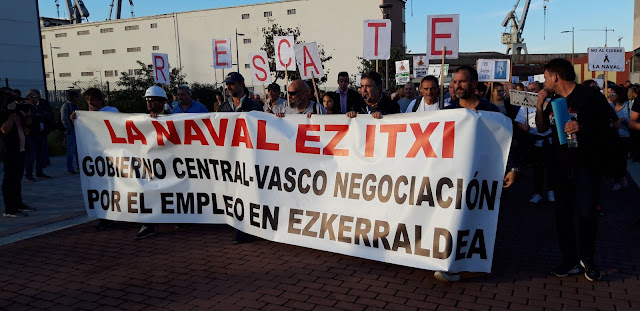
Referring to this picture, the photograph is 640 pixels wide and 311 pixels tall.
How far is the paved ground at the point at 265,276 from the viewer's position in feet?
13.1

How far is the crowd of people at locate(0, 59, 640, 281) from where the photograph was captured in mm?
4223

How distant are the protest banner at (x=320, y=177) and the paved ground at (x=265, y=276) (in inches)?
9.8

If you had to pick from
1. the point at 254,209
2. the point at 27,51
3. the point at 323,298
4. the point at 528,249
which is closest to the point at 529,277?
the point at 528,249

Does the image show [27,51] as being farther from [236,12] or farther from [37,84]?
[236,12]

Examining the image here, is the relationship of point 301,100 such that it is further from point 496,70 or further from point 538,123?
point 496,70

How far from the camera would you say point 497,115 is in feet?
→ 13.6

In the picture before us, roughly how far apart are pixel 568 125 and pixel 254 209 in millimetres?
3186

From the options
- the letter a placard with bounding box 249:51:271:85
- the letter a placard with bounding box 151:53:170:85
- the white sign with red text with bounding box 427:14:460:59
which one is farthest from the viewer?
the letter a placard with bounding box 151:53:170:85

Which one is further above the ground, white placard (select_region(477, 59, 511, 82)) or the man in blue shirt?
white placard (select_region(477, 59, 511, 82))

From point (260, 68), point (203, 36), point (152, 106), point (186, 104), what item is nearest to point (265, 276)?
point (152, 106)

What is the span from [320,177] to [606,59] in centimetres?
977

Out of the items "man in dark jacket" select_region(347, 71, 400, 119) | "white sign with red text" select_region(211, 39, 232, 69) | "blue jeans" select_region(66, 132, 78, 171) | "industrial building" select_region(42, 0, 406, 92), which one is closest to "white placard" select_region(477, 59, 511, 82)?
"white sign with red text" select_region(211, 39, 232, 69)

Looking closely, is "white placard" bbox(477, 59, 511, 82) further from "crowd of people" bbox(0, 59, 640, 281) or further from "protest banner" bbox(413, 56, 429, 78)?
"protest banner" bbox(413, 56, 429, 78)

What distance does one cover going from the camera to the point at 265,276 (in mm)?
4617
